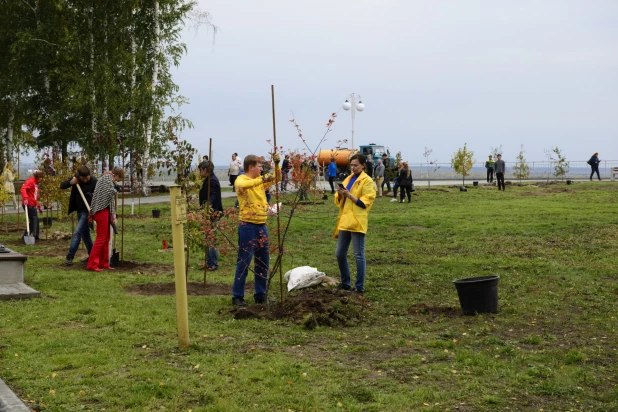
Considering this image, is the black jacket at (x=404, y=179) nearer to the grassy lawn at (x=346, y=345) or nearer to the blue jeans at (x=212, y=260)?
the grassy lawn at (x=346, y=345)

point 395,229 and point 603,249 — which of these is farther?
point 395,229

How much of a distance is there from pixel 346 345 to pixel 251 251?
208 centimetres

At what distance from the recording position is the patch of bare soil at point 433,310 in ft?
28.2

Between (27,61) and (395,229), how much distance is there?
759 inches

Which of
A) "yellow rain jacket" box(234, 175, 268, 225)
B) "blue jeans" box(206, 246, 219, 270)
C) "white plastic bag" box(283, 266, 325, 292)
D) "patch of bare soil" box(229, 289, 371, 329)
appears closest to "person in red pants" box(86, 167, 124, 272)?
"blue jeans" box(206, 246, 219, 270)

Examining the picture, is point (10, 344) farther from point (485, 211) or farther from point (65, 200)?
point (485, 211)

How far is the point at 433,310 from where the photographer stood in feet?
28.7

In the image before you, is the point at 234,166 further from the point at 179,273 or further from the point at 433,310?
the point at 179,273

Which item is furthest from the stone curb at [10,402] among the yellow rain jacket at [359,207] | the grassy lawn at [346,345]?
the yellow rain jacket at [359,207]

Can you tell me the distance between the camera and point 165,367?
636 centimetres

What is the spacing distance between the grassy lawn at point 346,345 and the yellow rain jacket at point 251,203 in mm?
1162

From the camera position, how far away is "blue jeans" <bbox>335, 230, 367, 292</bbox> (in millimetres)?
9641

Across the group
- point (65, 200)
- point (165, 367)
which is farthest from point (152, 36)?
point (165, 367)

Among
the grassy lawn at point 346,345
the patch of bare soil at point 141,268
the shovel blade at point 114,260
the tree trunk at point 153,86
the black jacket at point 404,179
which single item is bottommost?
the grassy lawn at point 346,345
